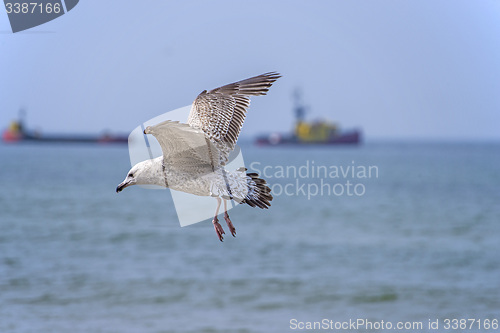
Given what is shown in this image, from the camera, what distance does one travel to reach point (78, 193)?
6222 centimetres

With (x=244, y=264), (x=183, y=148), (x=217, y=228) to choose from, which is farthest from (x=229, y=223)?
(x=244, y=264)

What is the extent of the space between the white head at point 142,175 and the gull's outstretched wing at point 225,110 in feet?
1.55

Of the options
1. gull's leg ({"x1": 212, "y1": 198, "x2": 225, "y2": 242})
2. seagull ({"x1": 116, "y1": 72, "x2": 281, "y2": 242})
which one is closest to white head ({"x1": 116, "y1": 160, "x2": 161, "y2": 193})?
seagull ({"x1": 116, "y1": 72, "x2": 281, "y2": 242})

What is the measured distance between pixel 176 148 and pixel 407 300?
77.1 ft

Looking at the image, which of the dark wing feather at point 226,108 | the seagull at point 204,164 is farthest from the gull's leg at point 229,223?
the dark wing feather at point 226,108

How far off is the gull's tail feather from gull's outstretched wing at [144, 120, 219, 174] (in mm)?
245

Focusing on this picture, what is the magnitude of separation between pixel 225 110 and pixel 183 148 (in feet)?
3.02

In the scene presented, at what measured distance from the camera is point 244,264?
32594mm

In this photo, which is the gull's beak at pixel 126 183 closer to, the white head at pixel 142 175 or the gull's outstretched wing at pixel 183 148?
the white head at pixel 142 175

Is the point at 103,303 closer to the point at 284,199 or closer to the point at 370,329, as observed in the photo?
the point at 370,329

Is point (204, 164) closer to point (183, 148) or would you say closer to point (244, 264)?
point (183, 148)

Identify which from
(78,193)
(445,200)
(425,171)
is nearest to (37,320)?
(78,193)

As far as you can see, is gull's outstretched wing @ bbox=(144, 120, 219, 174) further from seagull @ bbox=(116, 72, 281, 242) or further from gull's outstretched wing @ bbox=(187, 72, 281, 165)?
gull's outstretched wing @ bbox=(187, 72, 281, 165)

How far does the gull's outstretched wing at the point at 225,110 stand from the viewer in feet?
Result: 14.8
